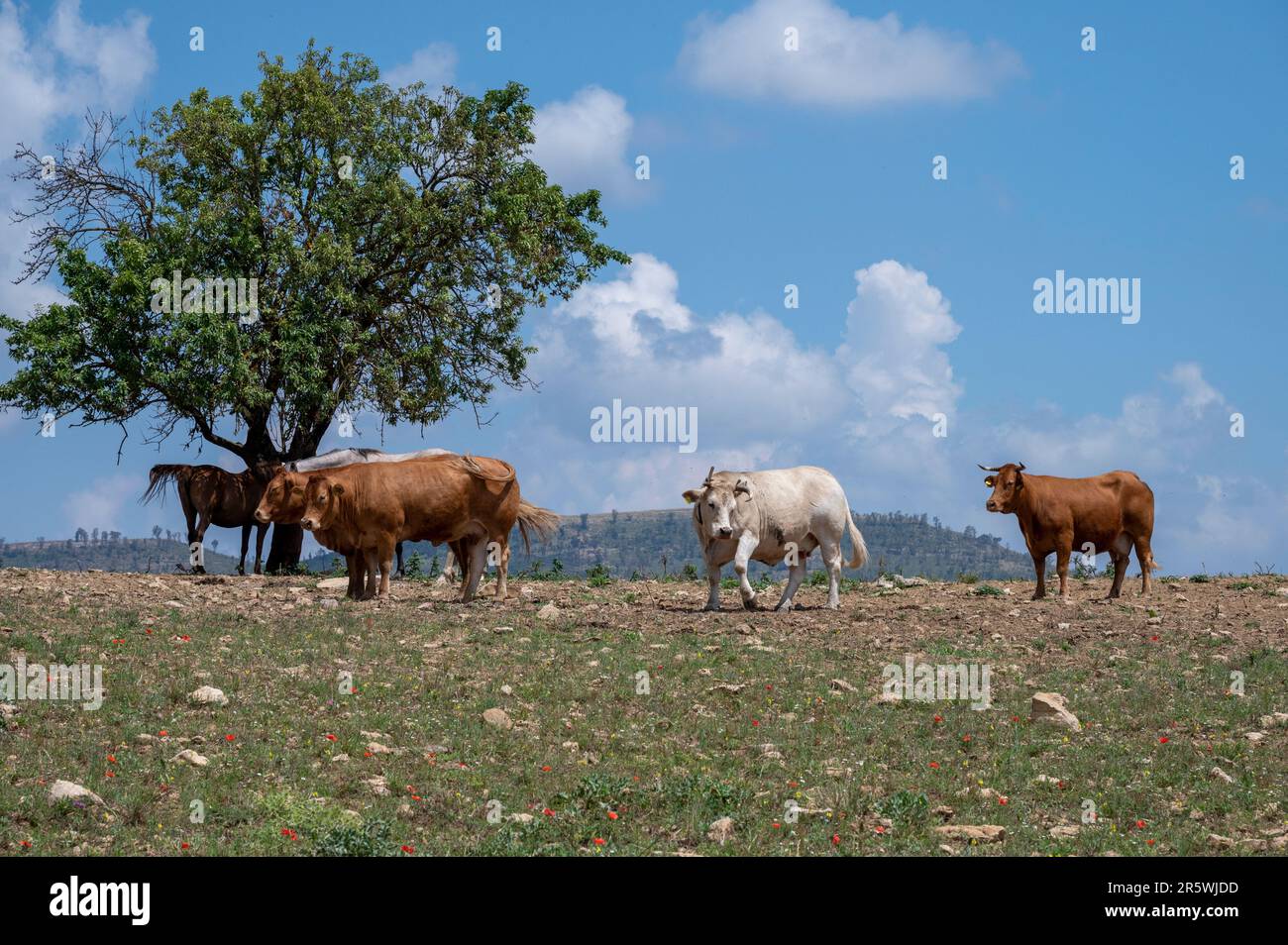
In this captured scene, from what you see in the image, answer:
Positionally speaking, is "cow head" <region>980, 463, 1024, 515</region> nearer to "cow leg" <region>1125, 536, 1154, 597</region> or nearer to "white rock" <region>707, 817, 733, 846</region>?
"cow leg" <region>1125, 536, 1154, 597</region>

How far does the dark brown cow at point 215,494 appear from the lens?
33.0 metres

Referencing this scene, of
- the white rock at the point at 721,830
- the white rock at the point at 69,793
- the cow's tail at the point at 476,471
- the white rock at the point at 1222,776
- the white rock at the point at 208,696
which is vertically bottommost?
the white rock at the point at 721,830

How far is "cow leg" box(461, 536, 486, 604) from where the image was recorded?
21562 millimetres

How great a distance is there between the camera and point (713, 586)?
2172 centimetres

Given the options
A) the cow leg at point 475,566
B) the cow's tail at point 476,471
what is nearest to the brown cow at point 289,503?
the cow leg at point 475,566


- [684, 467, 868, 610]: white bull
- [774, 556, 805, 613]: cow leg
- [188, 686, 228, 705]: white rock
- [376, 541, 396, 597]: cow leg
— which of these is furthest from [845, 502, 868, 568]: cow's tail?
[188, 686, 228, 705]: white rock

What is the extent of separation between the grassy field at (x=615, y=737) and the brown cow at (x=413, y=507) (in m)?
1.34

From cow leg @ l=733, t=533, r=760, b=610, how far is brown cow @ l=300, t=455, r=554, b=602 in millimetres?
3763

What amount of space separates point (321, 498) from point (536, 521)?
5.09 m

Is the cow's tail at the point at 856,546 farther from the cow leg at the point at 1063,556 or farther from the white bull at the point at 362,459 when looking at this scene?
the white bull at the point at 362,459

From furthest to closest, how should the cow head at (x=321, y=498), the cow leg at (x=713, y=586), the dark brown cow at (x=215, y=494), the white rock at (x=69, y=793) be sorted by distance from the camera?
the dark brown cow at (x=215, y=494)
the cow leg at (x=713, y=586)
the cow head at (x=321, y=498)
the white rock at (x=69, y=793)
